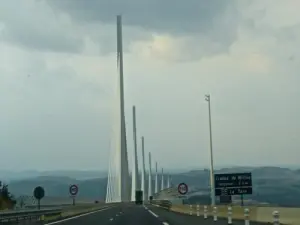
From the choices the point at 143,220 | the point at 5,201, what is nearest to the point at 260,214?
the point at 143,220

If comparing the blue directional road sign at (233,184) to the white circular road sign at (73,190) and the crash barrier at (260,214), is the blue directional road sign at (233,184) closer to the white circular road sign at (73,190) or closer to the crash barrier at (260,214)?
the crash barrier at (260,214)

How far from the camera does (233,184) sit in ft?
207

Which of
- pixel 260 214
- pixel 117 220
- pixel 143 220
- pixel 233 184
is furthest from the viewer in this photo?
pixel 233 184

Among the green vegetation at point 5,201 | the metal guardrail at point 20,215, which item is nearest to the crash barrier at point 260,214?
the metal guardrail at point 20,215

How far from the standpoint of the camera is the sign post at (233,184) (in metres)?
62.7

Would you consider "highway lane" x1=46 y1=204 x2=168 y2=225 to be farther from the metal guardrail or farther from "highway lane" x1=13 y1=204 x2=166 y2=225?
the metal guardrail

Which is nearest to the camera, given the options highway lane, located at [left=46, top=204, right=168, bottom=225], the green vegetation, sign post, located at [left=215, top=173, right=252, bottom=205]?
highway lane, located at [left=46, top=204, right=168, bottom=225]

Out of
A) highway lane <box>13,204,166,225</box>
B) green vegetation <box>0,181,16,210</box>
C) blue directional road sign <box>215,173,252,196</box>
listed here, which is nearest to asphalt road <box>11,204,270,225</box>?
highway lane <box>13,204,166,225</box>

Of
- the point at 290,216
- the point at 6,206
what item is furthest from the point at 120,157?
the point at 290,216

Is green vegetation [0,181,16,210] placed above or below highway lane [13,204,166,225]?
above

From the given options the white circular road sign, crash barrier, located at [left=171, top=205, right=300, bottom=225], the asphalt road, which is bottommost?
the asphalt road

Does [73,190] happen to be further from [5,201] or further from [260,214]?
[5,201]

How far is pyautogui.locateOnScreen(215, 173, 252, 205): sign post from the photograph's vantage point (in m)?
62.7

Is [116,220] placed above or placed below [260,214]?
below
